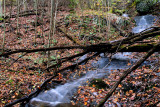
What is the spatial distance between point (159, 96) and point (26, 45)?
36.5 ft

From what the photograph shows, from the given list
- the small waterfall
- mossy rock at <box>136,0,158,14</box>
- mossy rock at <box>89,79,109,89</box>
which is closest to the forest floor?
mossy rock at <box>89,79,109,89</box>

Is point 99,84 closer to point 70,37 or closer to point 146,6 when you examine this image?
point 70,37

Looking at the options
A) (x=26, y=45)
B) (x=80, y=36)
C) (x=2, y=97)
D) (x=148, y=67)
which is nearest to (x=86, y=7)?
(x=80, y=36)

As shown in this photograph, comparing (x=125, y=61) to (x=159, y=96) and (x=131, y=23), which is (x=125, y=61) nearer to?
(x=159, y=96)

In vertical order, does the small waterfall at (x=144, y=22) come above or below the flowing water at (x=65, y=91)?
above

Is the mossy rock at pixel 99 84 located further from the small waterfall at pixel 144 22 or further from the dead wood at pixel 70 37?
the small waterfall at pixel 144 22

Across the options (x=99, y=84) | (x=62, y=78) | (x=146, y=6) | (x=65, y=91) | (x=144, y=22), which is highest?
(x=146, y=6)

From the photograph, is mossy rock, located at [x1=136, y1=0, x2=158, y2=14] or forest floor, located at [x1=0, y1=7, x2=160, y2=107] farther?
mossy rock, located at [x1=136, y1=0, x2=158, y2=14]

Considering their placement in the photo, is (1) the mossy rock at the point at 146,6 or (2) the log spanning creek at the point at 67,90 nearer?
(2) the log spanning creek at the point at 67,90

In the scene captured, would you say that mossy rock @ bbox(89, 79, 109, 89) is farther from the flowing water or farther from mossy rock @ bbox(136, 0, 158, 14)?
mossy rock @ bbox(136, 0, 158, 14)

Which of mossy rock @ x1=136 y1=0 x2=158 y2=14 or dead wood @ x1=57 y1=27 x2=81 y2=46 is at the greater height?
mossy rock @ x1=136 y1=0 x2=158 y2=14

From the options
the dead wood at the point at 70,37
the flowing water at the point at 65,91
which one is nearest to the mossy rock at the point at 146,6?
the dead wood at the point at 70,37

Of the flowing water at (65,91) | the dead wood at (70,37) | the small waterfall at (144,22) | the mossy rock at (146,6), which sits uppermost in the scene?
the mossy rock at (146,6)

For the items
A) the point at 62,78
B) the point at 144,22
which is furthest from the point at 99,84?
the point at 144,22
